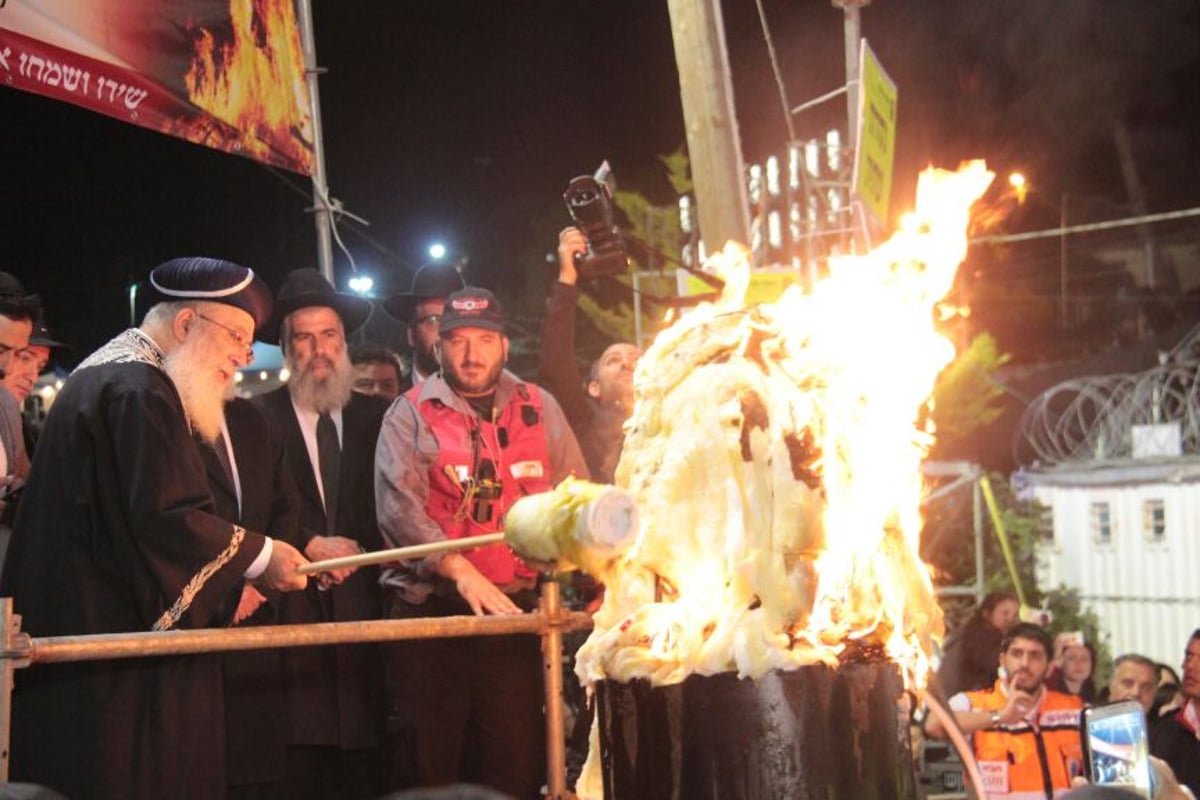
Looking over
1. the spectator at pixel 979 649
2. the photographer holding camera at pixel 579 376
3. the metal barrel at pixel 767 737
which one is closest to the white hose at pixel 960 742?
the metal barrel at pixel 767 737

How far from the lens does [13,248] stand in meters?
13.5

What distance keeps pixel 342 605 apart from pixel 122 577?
1.55 metres

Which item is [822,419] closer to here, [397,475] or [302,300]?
[397,475]

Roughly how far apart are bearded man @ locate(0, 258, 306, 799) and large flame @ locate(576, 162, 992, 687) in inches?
56.6

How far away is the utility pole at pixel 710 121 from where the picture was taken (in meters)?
8.42

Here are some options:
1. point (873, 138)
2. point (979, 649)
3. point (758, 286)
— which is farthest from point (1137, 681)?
point (873, 138)

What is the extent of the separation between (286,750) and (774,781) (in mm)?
2816

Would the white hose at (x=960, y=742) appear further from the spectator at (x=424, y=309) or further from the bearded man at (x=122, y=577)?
the spectator at (x=424, y=309)

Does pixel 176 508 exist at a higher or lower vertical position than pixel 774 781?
higher

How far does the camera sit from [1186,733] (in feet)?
27.0

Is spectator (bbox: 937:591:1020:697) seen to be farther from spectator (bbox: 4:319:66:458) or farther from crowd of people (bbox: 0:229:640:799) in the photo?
spectator (bbox: 4:319:66:458)

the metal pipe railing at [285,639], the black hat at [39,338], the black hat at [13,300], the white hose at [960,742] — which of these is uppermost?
the black hat at [13,300]

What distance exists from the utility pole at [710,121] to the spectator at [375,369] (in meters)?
2.05

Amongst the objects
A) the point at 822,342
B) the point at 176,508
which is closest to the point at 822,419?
the point at 822,342
